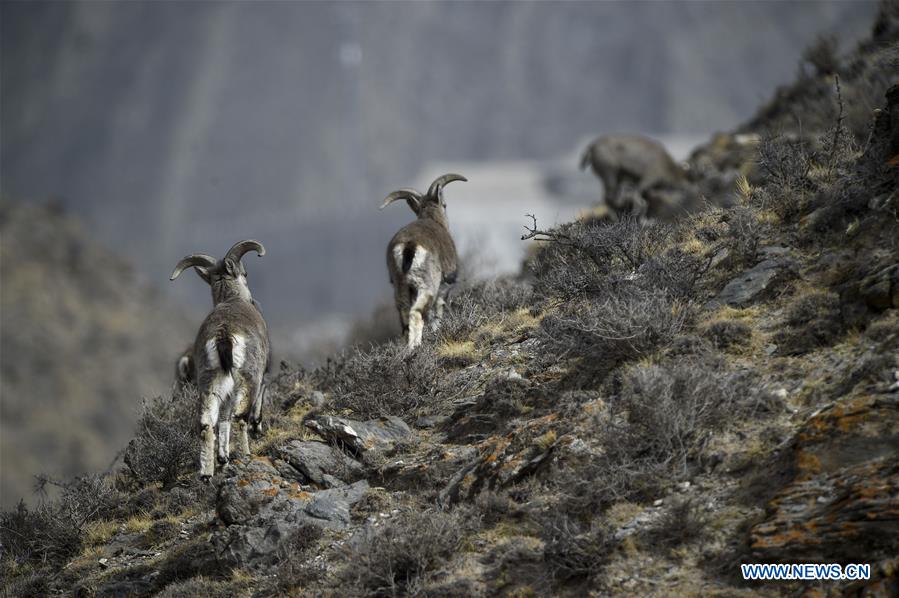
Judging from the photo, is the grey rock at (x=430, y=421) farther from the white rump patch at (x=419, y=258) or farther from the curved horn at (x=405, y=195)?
the curved horn at (x=405, y=195)

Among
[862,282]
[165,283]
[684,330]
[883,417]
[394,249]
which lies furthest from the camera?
[165,283]

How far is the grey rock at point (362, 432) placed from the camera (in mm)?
10242

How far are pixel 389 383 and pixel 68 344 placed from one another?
182 feet

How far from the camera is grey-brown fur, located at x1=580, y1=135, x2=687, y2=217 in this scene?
20.9 meters

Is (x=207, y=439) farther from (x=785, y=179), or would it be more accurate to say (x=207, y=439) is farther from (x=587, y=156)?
(x=587, y=156)

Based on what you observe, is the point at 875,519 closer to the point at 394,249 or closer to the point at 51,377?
the point at 394,249

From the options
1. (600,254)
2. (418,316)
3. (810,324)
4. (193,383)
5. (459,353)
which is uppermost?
(600,254)

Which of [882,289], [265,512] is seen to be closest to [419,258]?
[265,512]

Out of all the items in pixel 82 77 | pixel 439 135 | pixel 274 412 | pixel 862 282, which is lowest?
pixel 862 282

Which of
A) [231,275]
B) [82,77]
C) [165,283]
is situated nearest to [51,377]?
[165,283]

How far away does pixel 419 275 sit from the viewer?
13.2 m

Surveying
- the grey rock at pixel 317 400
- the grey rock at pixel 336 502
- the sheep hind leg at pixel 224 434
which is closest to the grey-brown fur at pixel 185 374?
the grey rock at pixel 317 400

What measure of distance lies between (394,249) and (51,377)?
169ft

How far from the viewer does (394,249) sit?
1344 cm
